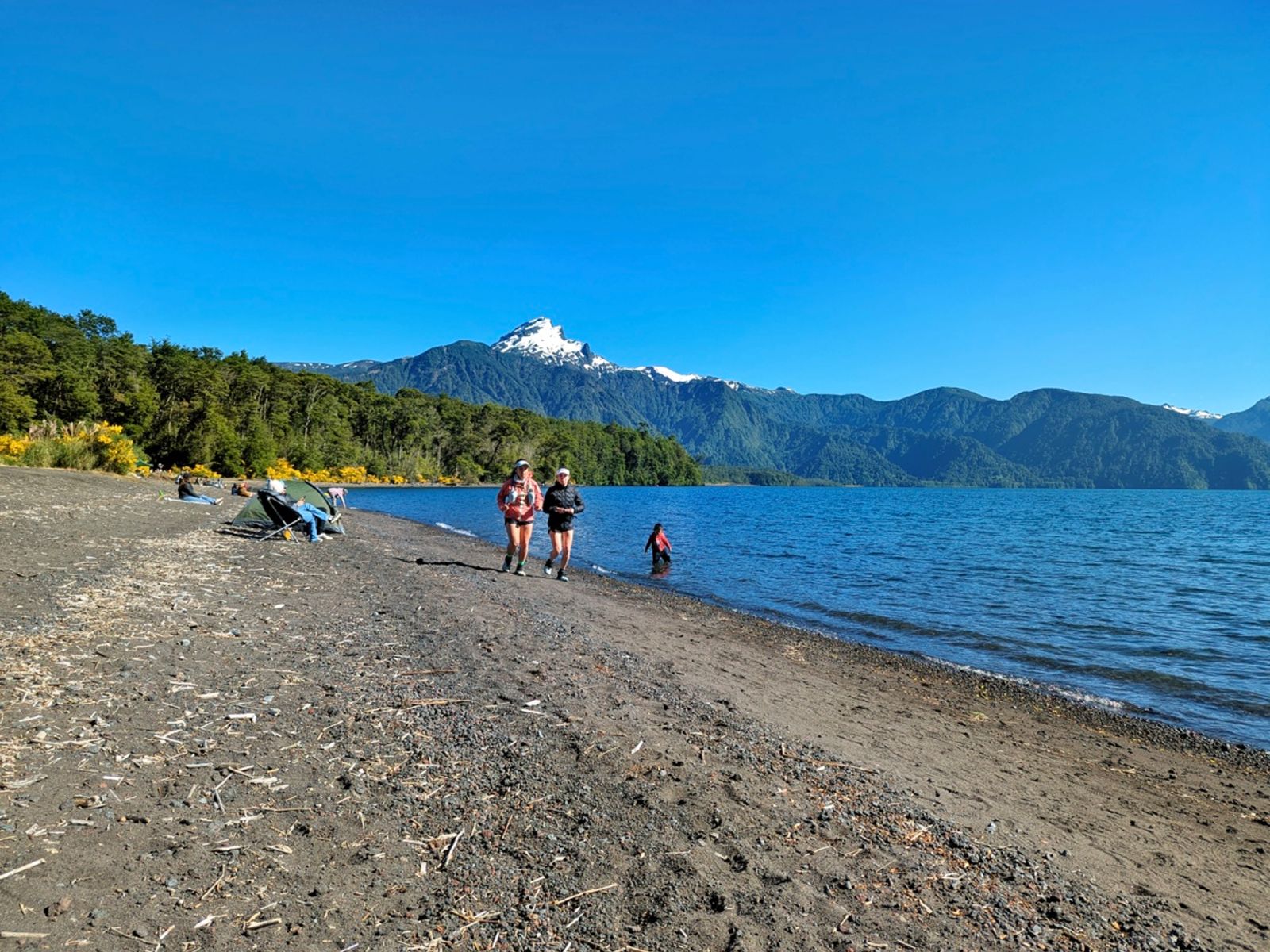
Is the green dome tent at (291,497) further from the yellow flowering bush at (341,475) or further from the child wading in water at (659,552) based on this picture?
the yellow flowering bush at (341,475)

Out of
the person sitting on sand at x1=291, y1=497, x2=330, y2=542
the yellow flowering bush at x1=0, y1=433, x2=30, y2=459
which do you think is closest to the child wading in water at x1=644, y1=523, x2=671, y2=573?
the person sitting on sand at x1=291, y1=497, x2=330, y2=542

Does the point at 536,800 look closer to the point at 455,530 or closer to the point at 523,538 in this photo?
the point at 523,538

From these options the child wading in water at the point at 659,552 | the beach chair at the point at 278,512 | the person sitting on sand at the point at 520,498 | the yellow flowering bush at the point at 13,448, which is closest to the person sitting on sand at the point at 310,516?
the beach chair at the point at 278,512

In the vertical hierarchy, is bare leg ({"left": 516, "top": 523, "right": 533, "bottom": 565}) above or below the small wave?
above

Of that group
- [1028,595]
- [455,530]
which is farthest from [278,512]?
[1028,595]

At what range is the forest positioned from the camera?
191 ft

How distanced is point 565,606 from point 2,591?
902cm

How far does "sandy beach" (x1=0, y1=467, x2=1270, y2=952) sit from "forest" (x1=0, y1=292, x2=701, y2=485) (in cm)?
3540

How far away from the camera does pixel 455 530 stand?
38.7 meters

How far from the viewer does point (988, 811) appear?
596 cm

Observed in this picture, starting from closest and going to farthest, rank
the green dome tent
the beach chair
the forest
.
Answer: the beach chair, the green dome tent, the forest

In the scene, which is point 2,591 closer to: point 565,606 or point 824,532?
point 565,606

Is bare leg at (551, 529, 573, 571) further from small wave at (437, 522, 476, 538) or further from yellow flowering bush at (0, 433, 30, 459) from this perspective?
yellow flowering bush at (0, 433, 30, 459)

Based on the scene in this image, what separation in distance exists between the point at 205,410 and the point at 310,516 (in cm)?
7087
